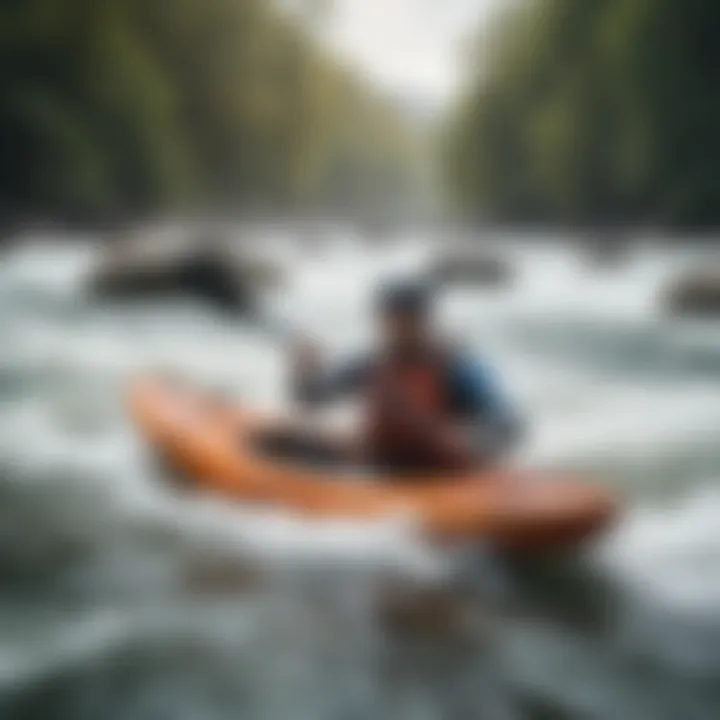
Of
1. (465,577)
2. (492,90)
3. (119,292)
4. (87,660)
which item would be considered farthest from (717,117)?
(87,660)

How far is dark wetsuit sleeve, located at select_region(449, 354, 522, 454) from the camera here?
1200mm

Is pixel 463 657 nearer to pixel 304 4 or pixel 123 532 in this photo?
pixel 123 532

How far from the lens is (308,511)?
1.30 meters

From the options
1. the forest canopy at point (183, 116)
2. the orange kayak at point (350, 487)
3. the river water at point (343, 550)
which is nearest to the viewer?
the river water at point (343, 550)

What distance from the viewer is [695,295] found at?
1.28 meters

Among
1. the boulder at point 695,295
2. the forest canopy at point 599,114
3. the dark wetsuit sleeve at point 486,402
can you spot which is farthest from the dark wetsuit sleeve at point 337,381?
the boulder at point 695,295

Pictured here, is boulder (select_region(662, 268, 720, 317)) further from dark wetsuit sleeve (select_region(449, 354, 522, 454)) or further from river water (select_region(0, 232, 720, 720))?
dark wetsuit sleeve (select_region(449, 354, 522, 454))

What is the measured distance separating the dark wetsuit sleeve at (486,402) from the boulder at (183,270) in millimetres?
261

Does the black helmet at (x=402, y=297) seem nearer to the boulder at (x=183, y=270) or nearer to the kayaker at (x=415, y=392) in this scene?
the kayaker at (x=415, y=392)

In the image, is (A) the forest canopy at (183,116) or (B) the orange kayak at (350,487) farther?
(A) the forest canopy at (183,116)

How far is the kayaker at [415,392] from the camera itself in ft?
4.01

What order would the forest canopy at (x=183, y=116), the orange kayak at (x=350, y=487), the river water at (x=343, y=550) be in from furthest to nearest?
the forest canopy at (x=183, y=116)
the orange kayak at (x=350, y=487)
the river water at (x=343, y=550)

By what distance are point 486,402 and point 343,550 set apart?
25cm

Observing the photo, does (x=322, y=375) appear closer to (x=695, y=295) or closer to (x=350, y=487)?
(x=350, y=487)
